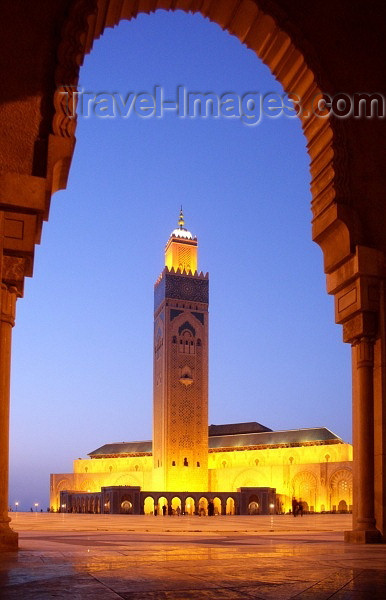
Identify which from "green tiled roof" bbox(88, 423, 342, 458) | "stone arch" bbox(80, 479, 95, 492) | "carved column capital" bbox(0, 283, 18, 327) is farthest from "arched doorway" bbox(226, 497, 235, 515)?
"carved column capital" bbox(0, 283, 18, 327)

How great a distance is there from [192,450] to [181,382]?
4.38 m

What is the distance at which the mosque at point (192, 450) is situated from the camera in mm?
39250

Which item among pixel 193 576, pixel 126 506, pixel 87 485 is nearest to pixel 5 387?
pixel 193 576

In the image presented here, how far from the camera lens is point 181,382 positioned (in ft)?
147

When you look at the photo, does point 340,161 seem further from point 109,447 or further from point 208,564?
point 109,447

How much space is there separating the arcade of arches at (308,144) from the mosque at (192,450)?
3201 centimetres

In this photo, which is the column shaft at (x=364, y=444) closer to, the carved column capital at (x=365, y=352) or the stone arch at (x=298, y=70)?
the carved column capital at (x=365, y=352)

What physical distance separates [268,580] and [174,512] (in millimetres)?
32970

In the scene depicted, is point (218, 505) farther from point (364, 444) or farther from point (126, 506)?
point (364, 444)

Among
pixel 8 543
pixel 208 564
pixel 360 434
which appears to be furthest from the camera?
pixel 360 434

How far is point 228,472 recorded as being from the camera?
145 ft

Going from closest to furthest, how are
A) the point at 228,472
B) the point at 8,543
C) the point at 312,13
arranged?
1. the point at 8,543
2. the point at 312,13
3. the point at 228,472

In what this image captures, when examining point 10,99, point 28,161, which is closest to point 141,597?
point 28,161

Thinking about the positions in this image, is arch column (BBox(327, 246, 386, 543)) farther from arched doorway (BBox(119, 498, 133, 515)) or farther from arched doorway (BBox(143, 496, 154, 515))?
arched doorway (BBox(143, 496, 154, 515))
